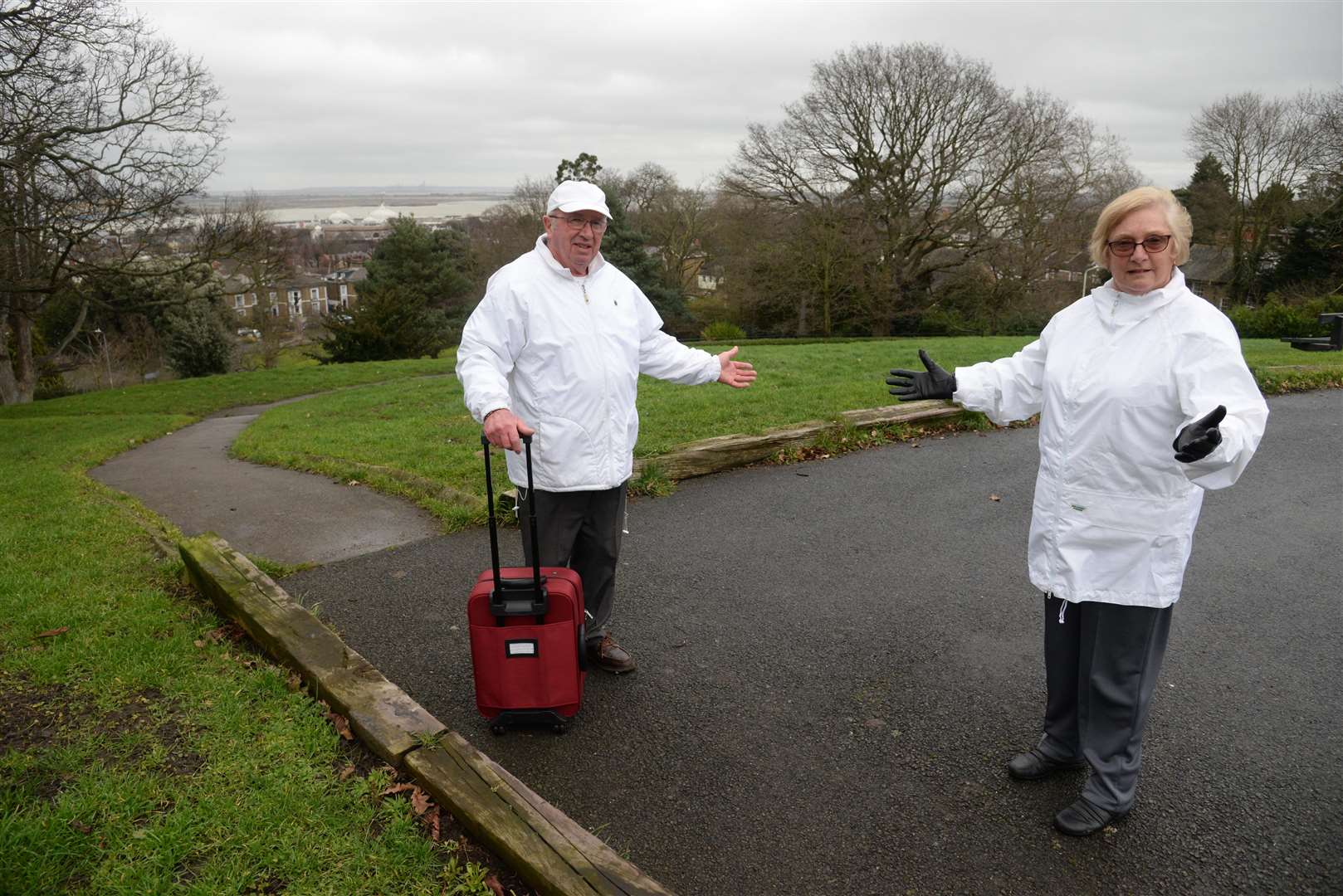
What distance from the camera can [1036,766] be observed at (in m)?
3.23

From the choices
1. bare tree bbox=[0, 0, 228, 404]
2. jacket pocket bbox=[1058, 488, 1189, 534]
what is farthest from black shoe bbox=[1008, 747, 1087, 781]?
bare tree bbox=[0, 0, 228, 404]

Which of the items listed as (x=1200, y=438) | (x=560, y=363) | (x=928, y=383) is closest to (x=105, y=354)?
(x=560, y=363)

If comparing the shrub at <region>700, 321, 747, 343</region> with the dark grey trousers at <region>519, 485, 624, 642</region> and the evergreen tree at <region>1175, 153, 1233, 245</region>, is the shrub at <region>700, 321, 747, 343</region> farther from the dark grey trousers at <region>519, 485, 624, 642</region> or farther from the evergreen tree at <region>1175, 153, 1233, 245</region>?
the dark grey trousers at <region>519, 485, 624, 642</region>

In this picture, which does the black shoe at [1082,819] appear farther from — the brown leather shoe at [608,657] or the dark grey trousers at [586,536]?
the dark grey trousers at [586,536]

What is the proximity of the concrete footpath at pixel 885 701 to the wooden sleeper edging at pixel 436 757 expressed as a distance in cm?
31

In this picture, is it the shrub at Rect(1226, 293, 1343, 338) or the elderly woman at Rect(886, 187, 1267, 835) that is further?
the shrub at Rect(1226, 293, 1343, 338)

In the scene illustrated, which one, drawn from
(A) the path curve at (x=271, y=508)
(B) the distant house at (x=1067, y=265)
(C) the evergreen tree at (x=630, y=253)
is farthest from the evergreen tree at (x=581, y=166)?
(A) the path curve at (x=271, y=508)

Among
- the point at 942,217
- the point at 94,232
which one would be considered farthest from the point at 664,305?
the point at 94,232

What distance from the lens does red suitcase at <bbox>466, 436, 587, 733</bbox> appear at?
3391 mm

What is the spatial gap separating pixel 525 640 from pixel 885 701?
1580mm

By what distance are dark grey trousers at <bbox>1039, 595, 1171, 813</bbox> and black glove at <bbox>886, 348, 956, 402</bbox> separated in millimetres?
846

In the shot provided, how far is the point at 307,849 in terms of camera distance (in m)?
2.70

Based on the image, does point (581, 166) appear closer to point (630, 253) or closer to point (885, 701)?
point (630, 253)

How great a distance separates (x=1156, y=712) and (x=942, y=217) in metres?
33.3
